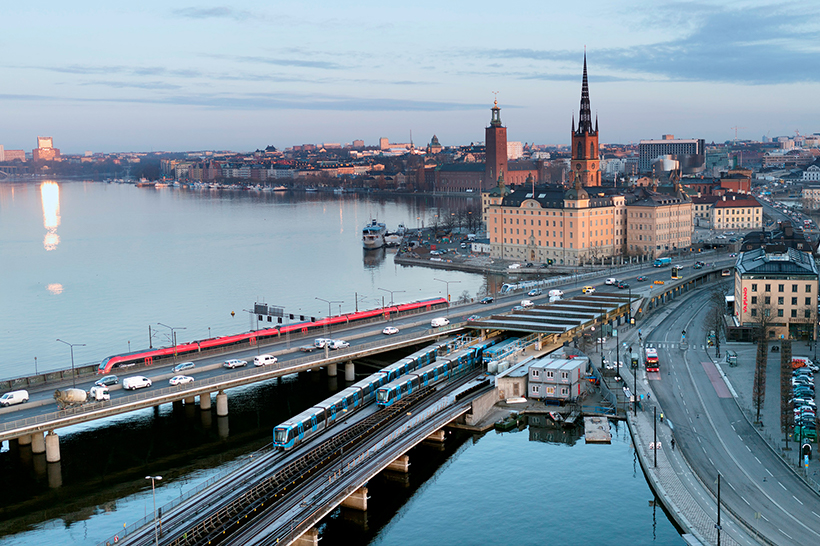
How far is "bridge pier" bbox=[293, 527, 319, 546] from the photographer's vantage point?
957 inches

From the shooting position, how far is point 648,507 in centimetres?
2728

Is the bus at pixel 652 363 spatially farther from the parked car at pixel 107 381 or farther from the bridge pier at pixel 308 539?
the parked car at pixel 107 381

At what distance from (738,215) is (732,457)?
76674mm

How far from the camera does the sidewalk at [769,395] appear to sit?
27891mm

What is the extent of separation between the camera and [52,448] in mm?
31047

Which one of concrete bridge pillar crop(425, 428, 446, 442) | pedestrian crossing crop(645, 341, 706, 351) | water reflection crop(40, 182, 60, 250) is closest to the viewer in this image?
concrete bridge pillar crop(425, 428, 446, 442)

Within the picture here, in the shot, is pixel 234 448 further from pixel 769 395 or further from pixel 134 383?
pixel 769 395

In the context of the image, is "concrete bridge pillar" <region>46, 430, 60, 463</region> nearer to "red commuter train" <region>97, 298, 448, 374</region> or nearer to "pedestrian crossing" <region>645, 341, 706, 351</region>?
"red commuter train" <region>97, 298, 448, 374</region>

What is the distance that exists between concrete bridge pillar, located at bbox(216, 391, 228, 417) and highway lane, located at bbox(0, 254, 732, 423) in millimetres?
1054

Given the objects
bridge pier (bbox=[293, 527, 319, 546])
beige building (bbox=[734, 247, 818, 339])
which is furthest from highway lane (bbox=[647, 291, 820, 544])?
bridge pier (bbox=[293, 527, 319, 546])

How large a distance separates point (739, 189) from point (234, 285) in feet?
280

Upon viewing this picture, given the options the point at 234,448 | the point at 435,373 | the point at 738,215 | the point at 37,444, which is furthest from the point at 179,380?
the point at 738,215

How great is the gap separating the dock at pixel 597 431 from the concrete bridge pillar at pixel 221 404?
49.1ft

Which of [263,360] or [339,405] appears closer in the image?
[339,405]
